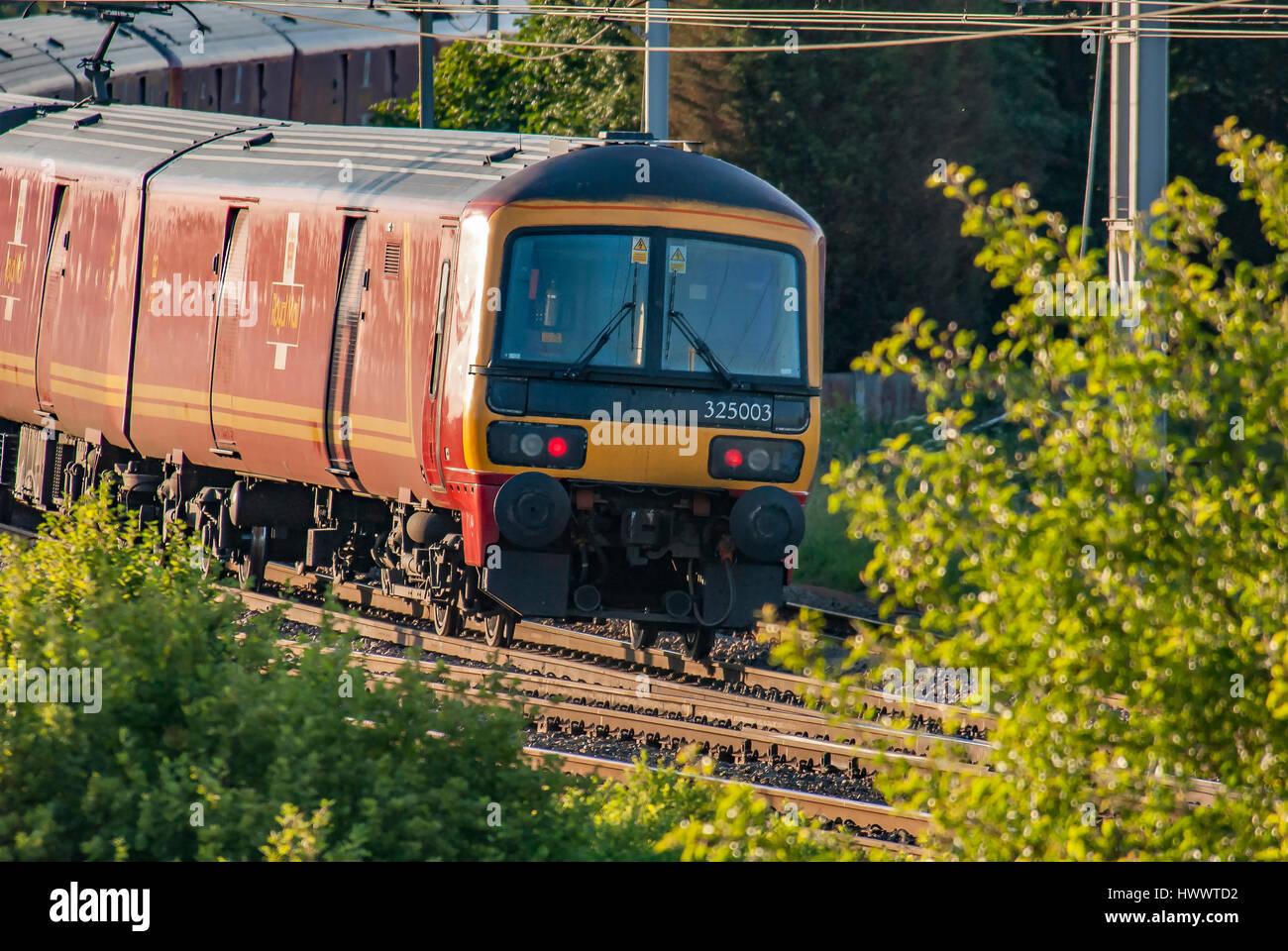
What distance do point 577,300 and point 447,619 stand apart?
361 cm

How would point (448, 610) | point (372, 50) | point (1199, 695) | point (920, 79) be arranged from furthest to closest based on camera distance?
point (372, 50), point (920, 79), point (448, 610), point (1199, 695)

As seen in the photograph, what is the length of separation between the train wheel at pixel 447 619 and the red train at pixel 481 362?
0.11ft

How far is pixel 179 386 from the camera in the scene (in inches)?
571

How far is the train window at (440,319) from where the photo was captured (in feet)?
38.0

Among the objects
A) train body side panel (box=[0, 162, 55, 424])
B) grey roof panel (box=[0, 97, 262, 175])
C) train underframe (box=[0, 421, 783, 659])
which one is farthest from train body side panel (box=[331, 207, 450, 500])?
train body side panel (box=[0, 162, 55, 424])

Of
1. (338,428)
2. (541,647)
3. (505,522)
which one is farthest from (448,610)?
(505,522)

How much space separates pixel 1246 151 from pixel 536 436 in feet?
22.1

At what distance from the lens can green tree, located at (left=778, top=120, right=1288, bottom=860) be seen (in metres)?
4.80

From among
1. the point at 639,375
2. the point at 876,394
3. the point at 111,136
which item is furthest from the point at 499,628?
the point at 876,394

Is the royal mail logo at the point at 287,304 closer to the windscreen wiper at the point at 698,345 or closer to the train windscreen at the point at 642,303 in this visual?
the train windscreen at the point at 642,303

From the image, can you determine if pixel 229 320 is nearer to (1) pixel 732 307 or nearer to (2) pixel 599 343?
(2) pixel 599 343

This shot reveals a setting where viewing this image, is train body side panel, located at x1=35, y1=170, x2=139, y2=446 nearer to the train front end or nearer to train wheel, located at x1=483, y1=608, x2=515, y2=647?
train wheel, located at x1=483, y1=608, x2=515, y2=647
